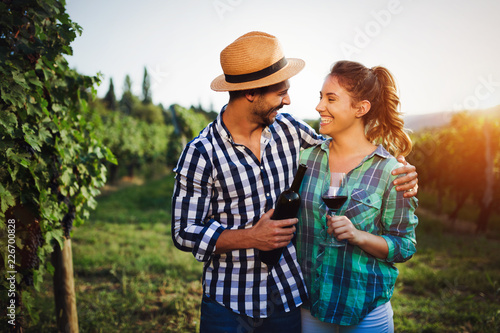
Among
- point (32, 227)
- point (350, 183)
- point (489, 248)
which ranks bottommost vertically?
point (489, 248)

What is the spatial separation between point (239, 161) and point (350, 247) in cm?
80

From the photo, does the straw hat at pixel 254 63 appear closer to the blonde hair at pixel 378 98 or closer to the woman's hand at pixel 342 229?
the blonde hair at pixel 378 98

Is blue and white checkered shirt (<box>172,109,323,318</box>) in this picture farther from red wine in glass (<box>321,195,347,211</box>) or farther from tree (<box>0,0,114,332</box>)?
tree (<box>0,0,114,332</box>)

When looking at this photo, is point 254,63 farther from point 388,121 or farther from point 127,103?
point 127,103

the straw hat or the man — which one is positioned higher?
the straw hat

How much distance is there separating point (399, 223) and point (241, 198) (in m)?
0.88

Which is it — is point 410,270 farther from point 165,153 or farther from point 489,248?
point 165,153

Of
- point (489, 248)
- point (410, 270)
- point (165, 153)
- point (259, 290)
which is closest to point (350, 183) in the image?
point (259, 290)

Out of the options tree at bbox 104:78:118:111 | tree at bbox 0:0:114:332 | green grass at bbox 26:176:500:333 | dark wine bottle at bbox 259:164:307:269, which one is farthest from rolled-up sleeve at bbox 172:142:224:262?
tree at bbox 104:78:118:111

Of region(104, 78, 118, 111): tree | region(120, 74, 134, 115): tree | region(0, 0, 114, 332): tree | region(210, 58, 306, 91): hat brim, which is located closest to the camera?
region(210, 58, 306, 91): hat brim

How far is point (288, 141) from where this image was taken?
86.9 inches

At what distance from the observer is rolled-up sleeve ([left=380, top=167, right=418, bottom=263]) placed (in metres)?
1.82

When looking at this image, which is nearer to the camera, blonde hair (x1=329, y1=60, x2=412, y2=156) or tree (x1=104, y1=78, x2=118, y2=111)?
blonde hair (x1=329, y1=60, x2=412, y2=156)

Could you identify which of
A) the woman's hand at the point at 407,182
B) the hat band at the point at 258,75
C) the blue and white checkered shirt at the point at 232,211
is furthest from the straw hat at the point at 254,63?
the woman's hand at the point at 407,182
